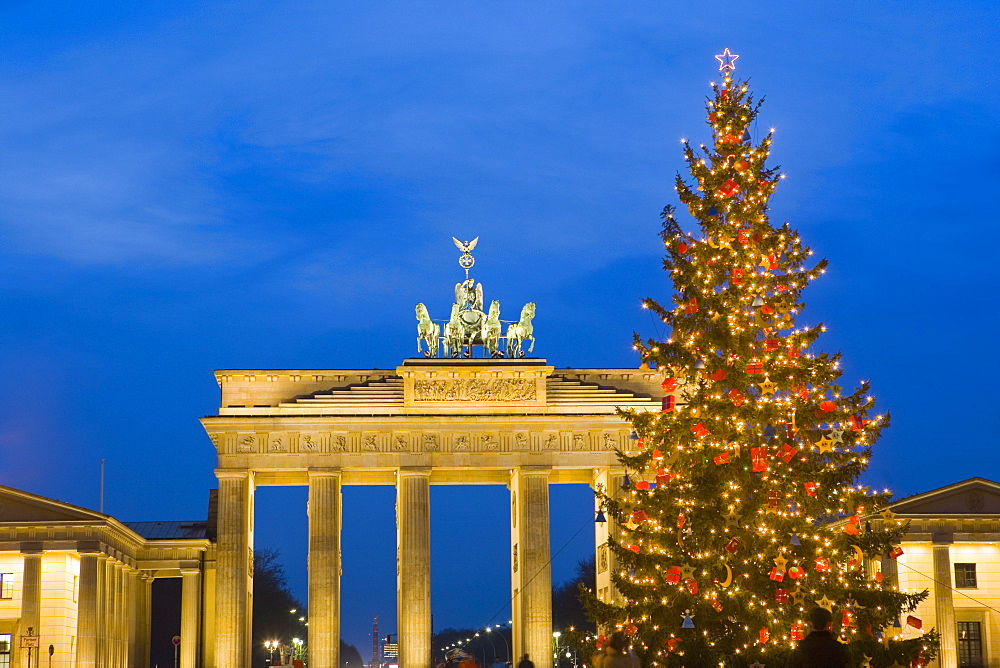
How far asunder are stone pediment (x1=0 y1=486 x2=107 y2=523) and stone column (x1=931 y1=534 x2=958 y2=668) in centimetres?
3302

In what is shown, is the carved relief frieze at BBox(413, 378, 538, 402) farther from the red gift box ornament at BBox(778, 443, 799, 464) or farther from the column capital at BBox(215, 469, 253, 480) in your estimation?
the red gift box ornament at BBox(778, 443, 799, 464)

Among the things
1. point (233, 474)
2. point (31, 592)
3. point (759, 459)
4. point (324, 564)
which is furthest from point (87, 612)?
point (759, 459)

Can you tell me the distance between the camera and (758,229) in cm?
3062

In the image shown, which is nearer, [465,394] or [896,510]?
[896,510]

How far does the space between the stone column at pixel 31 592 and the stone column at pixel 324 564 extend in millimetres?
14051

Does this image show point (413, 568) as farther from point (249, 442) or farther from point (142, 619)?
point (142, 619)

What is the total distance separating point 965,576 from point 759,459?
105 feet

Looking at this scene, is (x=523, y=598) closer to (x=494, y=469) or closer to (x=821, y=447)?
(x=494, y=469)

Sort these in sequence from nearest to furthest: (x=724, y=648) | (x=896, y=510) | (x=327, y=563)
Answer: (x=724, y=648)
(x=896, y=510)
(x=327, y=563)

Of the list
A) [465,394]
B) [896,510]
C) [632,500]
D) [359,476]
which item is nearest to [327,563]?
[359,476]

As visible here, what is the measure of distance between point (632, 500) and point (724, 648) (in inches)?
147

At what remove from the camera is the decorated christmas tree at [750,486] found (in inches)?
1141

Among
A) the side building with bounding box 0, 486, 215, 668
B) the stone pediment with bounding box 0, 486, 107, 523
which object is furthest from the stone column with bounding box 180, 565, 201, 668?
the stone pediment with bounding box 0, 486, 107, 523

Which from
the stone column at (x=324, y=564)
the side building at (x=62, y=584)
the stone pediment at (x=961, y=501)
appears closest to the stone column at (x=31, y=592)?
the side building at (x=62, y=584)
